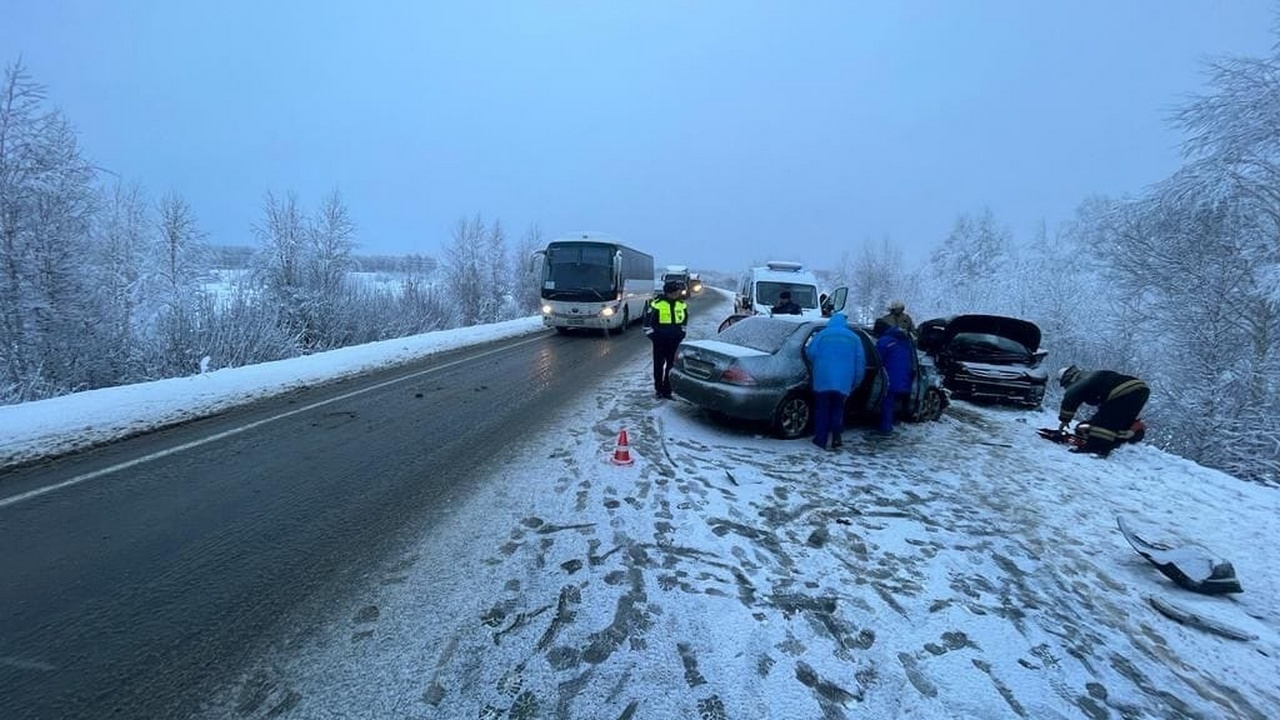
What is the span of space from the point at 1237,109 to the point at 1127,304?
5.40m

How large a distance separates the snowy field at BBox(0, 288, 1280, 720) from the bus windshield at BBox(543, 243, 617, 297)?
1229 centimetres

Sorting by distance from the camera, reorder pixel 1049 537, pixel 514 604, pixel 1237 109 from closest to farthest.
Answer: pixel 514 604
pixel 1049 537
pixel 1237 109

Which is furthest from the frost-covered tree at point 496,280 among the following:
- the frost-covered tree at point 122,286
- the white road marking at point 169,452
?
the white road marking at point 169,452

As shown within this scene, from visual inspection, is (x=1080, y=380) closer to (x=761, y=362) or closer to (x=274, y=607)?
(x=761, y=362)

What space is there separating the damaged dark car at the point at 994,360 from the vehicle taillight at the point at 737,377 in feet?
20.0

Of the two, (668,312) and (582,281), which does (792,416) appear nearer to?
(668,312)

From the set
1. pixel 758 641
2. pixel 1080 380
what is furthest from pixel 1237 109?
pixel 758 641

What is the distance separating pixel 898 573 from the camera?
394cm

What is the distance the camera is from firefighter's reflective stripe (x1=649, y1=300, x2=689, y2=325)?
8.95 metres

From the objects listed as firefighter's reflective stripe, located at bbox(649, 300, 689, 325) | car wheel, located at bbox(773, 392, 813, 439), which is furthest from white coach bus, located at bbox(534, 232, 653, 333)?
car wheel, located at bbox(773, 392, 813, 439)

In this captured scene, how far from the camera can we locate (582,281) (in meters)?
18.2

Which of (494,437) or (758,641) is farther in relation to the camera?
(494,437)

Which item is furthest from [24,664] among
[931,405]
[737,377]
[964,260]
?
[964,260]

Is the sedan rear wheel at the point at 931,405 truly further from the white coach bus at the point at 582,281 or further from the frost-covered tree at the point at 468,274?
the frost-covered tree at the point at 468,274
